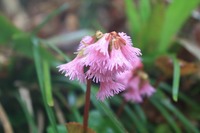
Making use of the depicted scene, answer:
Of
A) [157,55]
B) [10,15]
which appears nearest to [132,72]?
[157,55]

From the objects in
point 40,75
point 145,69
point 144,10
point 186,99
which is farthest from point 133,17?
point 40,75

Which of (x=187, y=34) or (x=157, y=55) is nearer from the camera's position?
(x=157, y=55)

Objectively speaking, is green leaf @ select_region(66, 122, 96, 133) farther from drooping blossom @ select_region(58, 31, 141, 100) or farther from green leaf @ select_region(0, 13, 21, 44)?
green leaf @ select_region(0, 13, 21, 44)

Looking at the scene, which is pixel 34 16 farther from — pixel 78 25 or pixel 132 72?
pixel 132 72

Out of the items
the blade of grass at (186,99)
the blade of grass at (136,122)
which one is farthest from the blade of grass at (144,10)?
the blade of grass at (136,122)

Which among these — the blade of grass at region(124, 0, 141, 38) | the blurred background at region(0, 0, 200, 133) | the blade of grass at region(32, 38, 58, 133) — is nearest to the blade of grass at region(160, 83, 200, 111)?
the blurred background at region(0, 0, 200, 133)

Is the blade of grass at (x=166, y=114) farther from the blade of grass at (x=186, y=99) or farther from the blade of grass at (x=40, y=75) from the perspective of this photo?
the blade of grass at (x=40, y=75)

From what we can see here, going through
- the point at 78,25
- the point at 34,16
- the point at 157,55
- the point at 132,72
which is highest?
the point at 34,16
